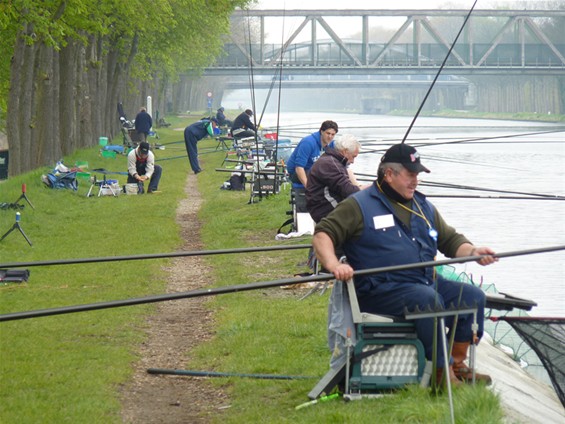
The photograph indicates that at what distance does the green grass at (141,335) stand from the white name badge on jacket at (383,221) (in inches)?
41.4

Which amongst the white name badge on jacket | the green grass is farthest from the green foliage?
the white name badge on jacket

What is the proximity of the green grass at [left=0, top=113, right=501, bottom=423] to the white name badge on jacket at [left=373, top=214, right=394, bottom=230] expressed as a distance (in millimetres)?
1052

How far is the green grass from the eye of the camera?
8203 millimetres

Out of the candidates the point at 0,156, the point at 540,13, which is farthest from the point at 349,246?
the point at 540,13

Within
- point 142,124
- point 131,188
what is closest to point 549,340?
point 131,188

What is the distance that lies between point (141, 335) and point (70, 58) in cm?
2364

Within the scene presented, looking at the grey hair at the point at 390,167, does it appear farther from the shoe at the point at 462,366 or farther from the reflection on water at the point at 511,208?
the reflection on water at the point at 511,208

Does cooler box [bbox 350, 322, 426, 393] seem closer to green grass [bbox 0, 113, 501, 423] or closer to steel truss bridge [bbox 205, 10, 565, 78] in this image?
green grass [bbox 0, 113, 501, 423]

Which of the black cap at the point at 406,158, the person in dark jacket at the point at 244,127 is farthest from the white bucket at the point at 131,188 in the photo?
the black cap at the point at 406,158

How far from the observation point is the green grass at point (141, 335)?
820 centimetres

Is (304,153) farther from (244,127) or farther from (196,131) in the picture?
(244,127)

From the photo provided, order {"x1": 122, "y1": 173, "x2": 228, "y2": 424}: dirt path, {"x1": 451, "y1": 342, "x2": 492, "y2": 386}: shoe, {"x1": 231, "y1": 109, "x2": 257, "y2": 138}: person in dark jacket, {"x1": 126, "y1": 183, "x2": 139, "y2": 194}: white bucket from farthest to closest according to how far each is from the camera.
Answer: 1. {"x1": 231, "y1": 109, "x2": 257, "y2": 138}: person in dark jacket
2. {"x1": 126, "y1": 183, "x2": 139, "y2": 194}: white bucket
3. {"x1": 122, "y1": 173, "x2": 228, "y2": 424}: dirt path
4. {"x1": 451, "y1": 342, "x2": 492, "y2": 386}: shoe

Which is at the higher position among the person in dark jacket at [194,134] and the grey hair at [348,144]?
the grey hair at [348,144]

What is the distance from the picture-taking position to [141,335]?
1157cm
